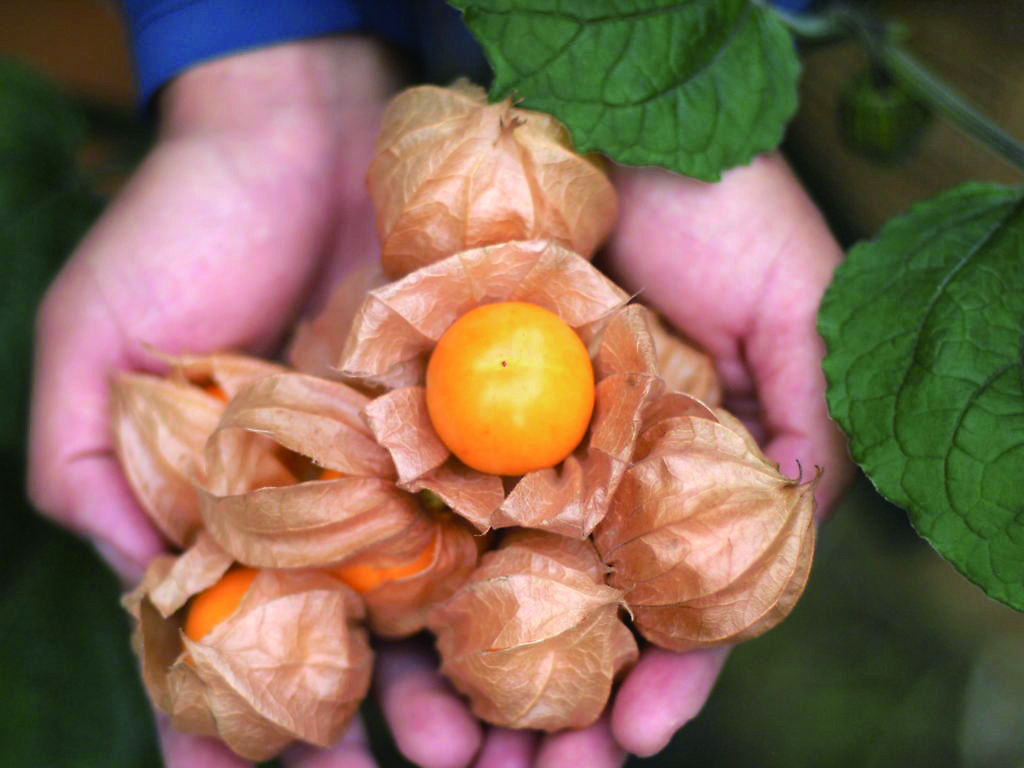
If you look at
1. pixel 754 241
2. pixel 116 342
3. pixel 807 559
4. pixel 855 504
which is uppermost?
pixel 754 241

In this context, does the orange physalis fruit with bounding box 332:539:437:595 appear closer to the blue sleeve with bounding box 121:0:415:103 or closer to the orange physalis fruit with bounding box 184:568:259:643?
the orange physalis fruit with bounding box 184:568:259:643

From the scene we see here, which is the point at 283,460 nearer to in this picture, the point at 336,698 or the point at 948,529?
the point at 336,698

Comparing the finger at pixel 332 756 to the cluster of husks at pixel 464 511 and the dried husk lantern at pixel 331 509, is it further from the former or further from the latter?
the dried husk lantern at pixel 331 509

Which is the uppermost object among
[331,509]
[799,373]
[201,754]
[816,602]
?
[799,373]

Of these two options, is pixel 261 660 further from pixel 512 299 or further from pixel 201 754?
pixel 512 299

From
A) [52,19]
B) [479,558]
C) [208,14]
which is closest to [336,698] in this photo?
[479,558]

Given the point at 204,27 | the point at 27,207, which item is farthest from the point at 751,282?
the point at 27,207

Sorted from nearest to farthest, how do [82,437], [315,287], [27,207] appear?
[82,437]
[315,287]
[27,207]

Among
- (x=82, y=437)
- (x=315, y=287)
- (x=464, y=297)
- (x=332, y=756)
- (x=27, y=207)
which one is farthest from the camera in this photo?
(x=27, y=207)
